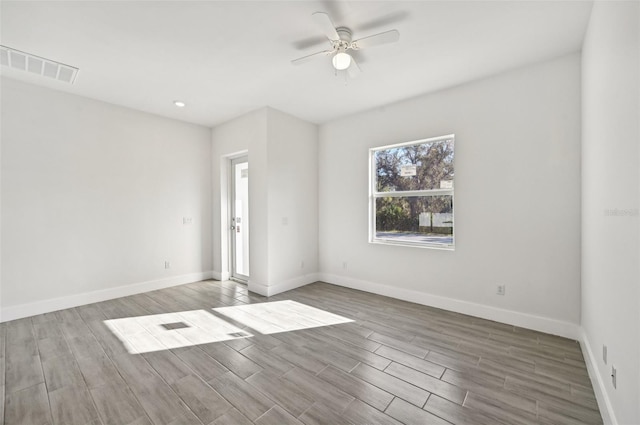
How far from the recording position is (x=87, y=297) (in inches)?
146

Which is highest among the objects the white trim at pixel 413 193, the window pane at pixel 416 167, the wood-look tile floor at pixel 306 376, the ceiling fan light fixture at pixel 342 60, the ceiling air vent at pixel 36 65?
the ceiling air vent at pixel 36 65

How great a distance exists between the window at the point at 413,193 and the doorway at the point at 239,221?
2.29 m

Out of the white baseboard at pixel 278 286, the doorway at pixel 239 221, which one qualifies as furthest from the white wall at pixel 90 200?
the white baseboard at pixel 278 286

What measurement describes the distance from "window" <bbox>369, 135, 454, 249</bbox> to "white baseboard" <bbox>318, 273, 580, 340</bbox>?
2.27ft

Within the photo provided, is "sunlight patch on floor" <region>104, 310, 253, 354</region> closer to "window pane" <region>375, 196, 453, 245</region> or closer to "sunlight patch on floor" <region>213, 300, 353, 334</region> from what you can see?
"sunlight patch on floor" <region>213, 300, 353, 334</region>

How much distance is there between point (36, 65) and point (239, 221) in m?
3.18

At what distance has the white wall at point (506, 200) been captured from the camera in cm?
271

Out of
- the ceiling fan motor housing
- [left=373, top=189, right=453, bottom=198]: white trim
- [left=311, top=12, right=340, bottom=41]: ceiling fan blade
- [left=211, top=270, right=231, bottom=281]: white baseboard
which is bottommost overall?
[left=211, top=270, right=231, bottom=281]: white baseboard

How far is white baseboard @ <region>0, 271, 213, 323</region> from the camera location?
10.4ft

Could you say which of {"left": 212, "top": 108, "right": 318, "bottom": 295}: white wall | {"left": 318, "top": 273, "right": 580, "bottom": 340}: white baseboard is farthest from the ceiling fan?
{"left": 318, "top": 273, "right": 580, "bottom": 340}: white baseboard

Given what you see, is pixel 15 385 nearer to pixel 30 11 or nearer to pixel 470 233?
pixel 30 11

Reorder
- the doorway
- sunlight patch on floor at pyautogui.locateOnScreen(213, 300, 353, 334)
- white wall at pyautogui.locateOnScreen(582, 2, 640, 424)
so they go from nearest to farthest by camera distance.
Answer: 1. white wall at pyautogui.locateOnScreen(582, 2, 640, 424)
2. sunlight patch on floor at pyautogui.locateOnScreen(213, 300, 353, 334)
3. the doorway

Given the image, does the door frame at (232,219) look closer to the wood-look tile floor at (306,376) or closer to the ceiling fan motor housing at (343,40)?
the wood-look tile floor at (306,376)

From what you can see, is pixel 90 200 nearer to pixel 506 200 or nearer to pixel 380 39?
pixel 380 39
